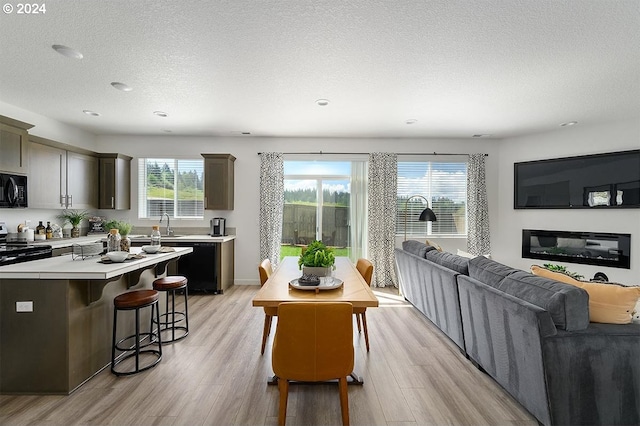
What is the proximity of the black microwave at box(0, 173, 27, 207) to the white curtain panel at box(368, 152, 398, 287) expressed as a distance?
4.97m

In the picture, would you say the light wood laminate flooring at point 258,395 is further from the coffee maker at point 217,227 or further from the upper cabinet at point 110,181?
the upper cabinet at point 110,181

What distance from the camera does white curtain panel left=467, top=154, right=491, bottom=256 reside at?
17.3ft

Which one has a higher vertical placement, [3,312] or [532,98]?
[532,98]

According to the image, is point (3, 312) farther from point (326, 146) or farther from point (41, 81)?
point (326, 146)

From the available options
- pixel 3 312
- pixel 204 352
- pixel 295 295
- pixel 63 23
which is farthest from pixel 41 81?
pixel 295 295

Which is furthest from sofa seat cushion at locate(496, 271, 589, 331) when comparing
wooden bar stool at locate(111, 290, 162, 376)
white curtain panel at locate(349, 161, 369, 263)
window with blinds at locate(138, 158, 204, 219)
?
window with blinds at locate(138, 158, 204, 219)

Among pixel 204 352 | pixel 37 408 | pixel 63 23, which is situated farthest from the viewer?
pixel 204 352

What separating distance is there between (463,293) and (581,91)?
2807 millimetres

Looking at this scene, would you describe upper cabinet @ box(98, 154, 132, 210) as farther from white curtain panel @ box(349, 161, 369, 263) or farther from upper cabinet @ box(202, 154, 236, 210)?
white curtain panel @ box(349, 161, 369, 263)

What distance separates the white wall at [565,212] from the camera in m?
4.13

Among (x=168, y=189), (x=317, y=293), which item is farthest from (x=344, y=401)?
(x=168, y=189)

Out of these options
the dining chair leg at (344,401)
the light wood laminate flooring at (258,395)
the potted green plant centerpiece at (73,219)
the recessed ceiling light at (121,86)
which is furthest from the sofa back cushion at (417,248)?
the potted green plant centerpiece at (73,219)

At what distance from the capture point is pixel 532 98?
341cm

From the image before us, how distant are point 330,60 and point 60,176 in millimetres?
4317
